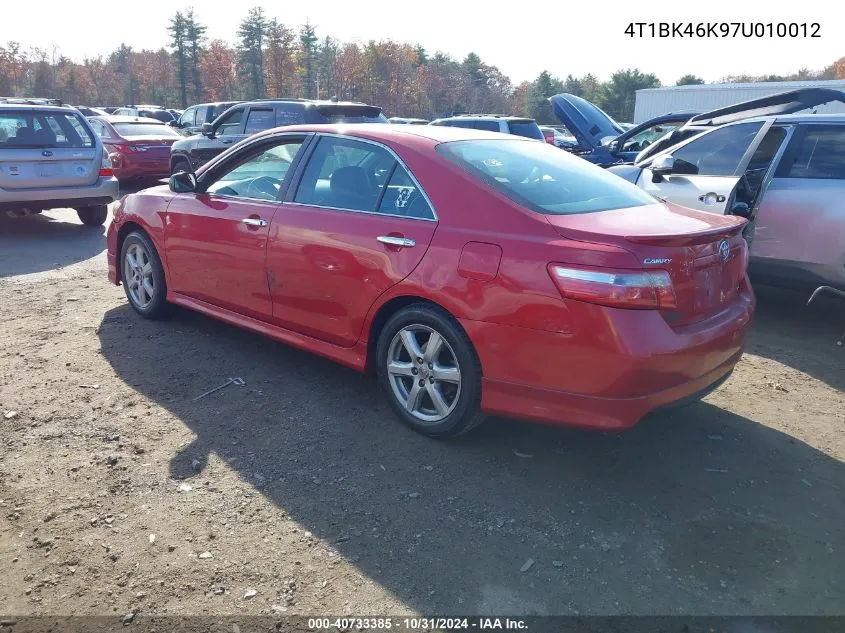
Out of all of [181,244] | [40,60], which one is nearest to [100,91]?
[40,60]

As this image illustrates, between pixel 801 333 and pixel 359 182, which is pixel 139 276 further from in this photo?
pixel 801 333

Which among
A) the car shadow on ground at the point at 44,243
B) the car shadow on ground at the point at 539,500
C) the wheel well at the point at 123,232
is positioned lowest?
the car shadow on ground at the point at 539,500

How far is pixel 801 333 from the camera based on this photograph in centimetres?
559

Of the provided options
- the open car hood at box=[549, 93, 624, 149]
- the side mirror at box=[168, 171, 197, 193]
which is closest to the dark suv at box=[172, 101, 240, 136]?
the open car hood at box=[549, 93, 624, 149]

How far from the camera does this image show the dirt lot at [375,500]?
2.59 metres

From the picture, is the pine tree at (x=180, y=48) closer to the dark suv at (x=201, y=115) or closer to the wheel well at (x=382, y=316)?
the dark suv at (x=201, y=115)

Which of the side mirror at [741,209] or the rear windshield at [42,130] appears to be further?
the rear windshield at [42,130]

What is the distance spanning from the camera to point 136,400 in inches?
163

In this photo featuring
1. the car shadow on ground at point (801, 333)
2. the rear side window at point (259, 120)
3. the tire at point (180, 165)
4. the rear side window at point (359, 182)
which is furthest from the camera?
the tire at point (180, 165)

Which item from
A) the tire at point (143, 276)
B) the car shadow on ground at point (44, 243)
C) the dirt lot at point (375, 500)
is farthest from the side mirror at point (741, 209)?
the car shadow on ground at point (44, 243)

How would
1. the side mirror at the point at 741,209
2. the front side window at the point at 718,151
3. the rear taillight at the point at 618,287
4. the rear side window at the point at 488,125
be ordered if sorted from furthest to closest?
the rear side window at the point at 488,125, the front side window at the point at 718,151, the side mirror at the point at 741,209, the rear taillight at the point at 618,287

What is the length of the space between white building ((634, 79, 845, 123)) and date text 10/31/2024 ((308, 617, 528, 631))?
123 ft

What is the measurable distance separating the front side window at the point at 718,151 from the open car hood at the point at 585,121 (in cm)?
702

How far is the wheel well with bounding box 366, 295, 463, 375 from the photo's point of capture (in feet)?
11.9
